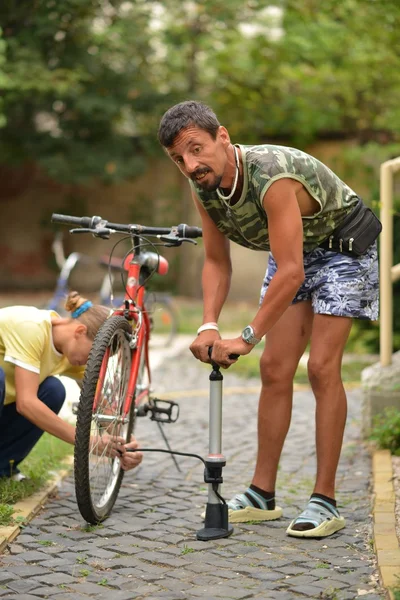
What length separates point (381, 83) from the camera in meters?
16.0

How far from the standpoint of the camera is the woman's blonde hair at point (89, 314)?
439cm

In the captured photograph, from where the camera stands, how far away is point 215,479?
409 cm

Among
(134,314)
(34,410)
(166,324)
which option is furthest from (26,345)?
(166,324)

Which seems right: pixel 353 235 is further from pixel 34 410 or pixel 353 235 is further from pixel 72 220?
pixel 34 410

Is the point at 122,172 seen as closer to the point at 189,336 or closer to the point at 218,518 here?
the point at 189,336

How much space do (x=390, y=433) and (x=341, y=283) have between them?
171 centimetres

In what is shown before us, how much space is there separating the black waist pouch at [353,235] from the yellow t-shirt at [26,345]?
126 centimetres

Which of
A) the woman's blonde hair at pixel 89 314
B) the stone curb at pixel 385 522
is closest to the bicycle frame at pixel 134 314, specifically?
the woman's blonde hair at pixel 89 314

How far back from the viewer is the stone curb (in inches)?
137

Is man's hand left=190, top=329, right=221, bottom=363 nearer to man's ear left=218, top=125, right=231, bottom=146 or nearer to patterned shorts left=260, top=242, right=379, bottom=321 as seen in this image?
patterned shorts left=260, top=242, right=379, bottom=321

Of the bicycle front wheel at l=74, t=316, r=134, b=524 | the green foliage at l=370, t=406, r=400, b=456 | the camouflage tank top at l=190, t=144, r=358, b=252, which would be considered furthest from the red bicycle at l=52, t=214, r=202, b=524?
the green foliage at l=370, t=406, r=400, b=456

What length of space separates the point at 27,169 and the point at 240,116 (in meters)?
4.07

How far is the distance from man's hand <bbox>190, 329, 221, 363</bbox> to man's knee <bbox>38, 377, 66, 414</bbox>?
2.61 feet

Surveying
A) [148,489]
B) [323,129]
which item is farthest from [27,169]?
[148,489]
